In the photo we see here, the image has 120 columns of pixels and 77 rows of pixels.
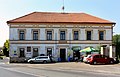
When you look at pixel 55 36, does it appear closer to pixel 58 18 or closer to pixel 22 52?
pixel 58 18

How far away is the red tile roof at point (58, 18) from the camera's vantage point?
61.7 meters

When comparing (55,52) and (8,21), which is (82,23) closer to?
(55,52)

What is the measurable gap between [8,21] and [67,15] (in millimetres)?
13258

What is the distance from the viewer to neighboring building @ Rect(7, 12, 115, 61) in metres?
60.8

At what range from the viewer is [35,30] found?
201 ft

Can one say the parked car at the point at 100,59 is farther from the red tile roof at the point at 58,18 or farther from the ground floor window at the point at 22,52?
the ground floor window at the point at 22,52

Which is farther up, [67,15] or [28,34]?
[67,15]

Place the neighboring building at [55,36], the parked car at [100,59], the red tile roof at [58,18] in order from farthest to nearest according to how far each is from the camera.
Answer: the red tile roof at [58,18]
the neighboring building at [55,36]
the parked car at [100,59]

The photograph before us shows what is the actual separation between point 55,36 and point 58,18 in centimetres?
446

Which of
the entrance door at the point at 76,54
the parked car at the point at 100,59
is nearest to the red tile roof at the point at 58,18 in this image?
the entrance door at the point at 76,54

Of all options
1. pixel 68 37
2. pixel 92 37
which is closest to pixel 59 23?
pixel 68 37

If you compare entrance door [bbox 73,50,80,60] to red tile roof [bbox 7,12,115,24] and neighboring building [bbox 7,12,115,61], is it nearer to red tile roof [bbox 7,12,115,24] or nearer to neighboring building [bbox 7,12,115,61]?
neighboring building [bbox 7,12,115,61]

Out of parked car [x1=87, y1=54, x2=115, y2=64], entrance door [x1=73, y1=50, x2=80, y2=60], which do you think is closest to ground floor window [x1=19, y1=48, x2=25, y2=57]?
entrance door [x1=73, y1=50, x2=80, y2=60]

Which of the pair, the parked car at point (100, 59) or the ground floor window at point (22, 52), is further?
the ground floor window at point (22, 52)
